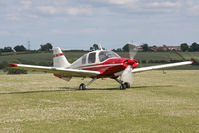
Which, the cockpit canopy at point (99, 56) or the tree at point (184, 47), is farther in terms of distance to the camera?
the tree at point (184, 47)

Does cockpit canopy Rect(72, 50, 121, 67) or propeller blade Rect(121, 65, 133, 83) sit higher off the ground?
cockpit canopy Rect(72, 50, 121, 67)

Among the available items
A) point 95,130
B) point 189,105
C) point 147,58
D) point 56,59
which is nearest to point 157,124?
point 95,130

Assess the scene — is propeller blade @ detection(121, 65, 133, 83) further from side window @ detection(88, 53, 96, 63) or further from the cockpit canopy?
side window @ detection(88, 53, 96, 63)

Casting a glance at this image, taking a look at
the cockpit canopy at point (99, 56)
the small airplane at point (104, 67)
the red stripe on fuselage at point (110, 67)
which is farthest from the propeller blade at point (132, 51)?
the red stripe on fuselage at point (110, 67)

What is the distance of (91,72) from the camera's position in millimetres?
19125

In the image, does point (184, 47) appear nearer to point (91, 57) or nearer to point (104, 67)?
point (91, 57)

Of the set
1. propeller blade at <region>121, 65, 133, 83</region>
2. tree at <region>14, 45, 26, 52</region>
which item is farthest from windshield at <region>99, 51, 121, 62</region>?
tree at <region>14, 45, 26, 52</region>

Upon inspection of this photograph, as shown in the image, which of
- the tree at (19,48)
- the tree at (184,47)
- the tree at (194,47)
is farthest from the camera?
the tree at (19,48)

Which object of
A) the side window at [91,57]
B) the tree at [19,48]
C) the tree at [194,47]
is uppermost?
the tree at [19,48]

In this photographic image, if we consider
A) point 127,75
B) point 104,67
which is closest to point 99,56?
point 104,67

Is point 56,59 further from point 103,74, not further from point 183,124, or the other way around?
point 183,124

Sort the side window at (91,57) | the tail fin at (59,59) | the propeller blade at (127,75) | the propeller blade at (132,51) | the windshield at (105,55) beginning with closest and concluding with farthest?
the propeller blade at (127,75), the windshield at (105,55), the propeller blade at (132,51), the side window at (91,57), the tail fin at (59,59)

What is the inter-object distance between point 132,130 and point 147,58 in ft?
236

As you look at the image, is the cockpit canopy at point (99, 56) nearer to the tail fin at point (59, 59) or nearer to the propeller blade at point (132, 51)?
the propeller blade at point (132, 51)
